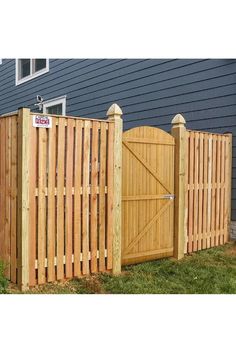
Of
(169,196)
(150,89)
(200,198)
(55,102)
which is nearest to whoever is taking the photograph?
(169,196)

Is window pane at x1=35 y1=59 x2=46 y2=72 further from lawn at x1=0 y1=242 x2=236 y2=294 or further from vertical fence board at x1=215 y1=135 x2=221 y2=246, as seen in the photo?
lawn at x1=0 y1=242 x2=236 y2=294

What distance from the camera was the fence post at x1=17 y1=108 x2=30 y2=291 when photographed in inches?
155

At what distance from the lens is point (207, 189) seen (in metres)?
6.36

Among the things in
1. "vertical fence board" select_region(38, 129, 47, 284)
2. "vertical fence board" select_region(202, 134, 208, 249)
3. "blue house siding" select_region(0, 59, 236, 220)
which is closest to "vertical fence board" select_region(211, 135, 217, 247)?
"vertical fence board" select_region(202, 134, 208, 249)

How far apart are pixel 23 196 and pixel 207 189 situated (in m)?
3.59

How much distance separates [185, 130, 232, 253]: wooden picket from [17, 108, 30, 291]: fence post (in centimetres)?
290

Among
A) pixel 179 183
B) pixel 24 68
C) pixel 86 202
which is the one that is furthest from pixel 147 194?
pixel 24 68

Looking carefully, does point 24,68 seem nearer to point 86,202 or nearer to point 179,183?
point 179,183

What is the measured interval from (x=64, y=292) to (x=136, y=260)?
1.48 meters

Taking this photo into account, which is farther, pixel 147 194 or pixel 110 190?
pixel 147 194

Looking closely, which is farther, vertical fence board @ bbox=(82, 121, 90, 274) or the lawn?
vertical fence board @ bbox=(82, 121, 90, 274)

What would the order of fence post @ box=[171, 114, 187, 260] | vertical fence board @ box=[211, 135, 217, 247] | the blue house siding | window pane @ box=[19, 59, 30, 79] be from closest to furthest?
fence post @ box=[171, 114, 187, 260], vertical fence board @ box=[211, 135, 217, 247], the blue house siding, window pane @ box=[19, 59, 30, 79]

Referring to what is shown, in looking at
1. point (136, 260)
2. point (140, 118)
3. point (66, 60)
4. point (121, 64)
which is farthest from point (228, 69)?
point (66, 60)
